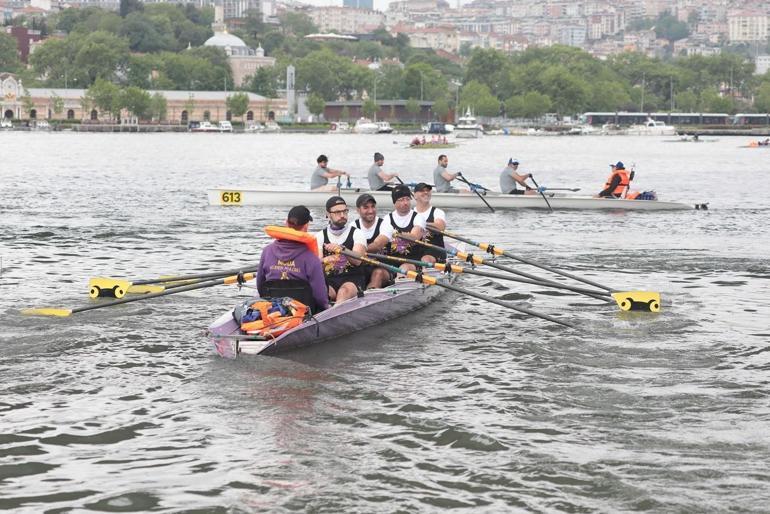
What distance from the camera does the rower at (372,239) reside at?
52.0ft

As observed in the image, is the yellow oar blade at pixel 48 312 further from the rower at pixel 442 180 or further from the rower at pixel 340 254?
the rower at pixel 442 180

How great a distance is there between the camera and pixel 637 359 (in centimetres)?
1408

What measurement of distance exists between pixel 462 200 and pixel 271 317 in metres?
19.2

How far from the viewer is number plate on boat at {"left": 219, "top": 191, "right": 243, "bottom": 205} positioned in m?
33.1

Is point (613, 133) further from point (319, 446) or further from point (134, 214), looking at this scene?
point (319, 446)

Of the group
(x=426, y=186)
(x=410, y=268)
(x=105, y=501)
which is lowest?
(x=105, y=501)

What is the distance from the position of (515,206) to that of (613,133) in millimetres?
166449

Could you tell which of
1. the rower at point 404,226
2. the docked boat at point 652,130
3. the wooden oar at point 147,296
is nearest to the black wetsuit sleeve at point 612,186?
the rower at point 404,226

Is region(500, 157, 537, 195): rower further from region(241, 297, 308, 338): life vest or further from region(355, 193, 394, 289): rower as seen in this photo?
region(241, 297, 308, 338): life vest

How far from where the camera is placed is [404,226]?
1712cm

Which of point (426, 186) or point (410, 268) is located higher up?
point (426, 186)

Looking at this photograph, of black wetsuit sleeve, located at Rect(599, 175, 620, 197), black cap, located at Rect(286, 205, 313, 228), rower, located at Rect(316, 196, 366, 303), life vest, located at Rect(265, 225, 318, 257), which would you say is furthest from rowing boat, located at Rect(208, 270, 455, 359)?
black wetsuit sleeve, located at Rect(599, 175, 620, 197)

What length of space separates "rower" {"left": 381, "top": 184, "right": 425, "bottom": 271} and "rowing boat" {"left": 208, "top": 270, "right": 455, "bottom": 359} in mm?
399

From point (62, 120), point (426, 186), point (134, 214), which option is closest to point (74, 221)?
point (134, 214)
